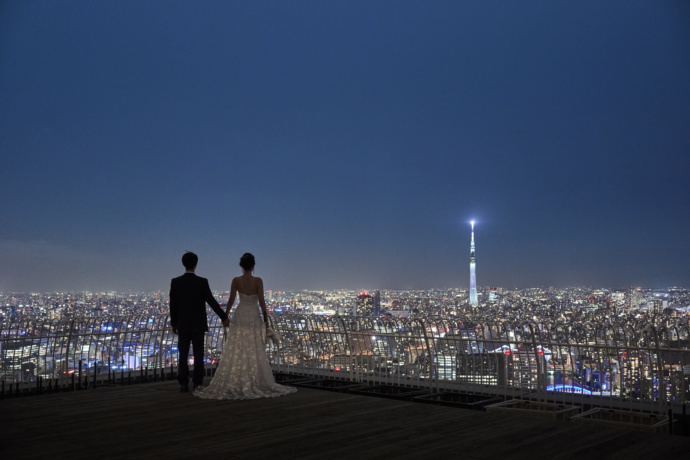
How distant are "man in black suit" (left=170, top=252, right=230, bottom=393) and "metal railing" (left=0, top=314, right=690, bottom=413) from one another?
7.72 ft

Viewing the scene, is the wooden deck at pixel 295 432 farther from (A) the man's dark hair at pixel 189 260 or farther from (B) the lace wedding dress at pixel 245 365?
(A) the man's dark hair at pixel 189 260

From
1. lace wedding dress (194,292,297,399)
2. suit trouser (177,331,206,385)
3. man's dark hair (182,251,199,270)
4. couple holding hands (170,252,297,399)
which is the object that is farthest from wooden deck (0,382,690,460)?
man's dark hair (182,251,199,270)

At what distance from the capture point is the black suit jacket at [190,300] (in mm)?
Result: 10336

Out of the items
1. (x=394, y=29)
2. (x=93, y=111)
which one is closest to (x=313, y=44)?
(x=93, y=111)

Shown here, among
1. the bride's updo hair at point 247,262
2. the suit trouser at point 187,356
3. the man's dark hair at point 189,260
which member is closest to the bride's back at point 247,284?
the bride's updo hair at point 247,262

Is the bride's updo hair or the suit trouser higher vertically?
the bride's updo hair

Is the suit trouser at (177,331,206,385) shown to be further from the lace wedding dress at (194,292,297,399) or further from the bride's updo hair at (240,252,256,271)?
the bride's updo hair at (240,252,256,271)

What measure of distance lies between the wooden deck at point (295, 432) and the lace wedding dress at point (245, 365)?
0.49m

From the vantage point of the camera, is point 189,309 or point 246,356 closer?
point 246,356

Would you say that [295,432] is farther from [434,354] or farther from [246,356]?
[434,354]

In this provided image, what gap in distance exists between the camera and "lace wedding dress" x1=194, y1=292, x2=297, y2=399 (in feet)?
31.9

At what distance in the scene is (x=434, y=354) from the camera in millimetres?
11117

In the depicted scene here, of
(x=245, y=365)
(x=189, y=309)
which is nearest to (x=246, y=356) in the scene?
(x=245, y=365)

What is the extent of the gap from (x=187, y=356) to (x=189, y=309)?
0.77m
